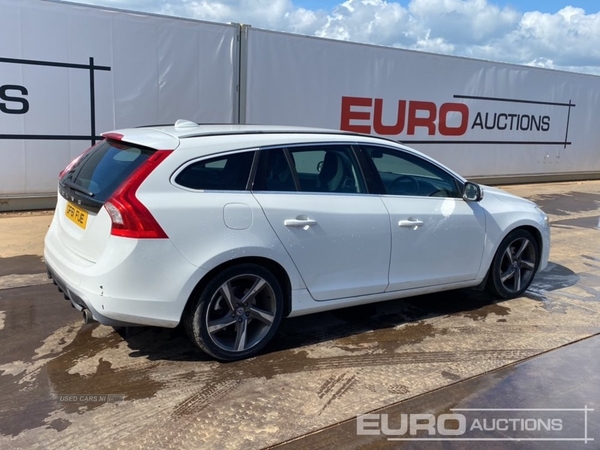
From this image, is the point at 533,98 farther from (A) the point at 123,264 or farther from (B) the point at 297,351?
(A) the point at 123,264

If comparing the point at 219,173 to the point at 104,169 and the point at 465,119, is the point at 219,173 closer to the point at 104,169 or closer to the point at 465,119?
the point at 104,169

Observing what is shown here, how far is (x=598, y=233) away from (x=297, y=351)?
22.2 feet

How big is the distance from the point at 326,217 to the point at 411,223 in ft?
2.67

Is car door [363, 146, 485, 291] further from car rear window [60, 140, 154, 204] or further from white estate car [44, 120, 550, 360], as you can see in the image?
car rear window [60, 140, 154, 204]

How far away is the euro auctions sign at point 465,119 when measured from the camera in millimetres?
11484

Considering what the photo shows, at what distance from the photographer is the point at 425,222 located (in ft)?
14.8

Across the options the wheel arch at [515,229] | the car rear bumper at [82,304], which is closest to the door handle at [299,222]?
the car rear bumper at [82,304]

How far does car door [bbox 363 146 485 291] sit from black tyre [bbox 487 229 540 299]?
1.06 ft

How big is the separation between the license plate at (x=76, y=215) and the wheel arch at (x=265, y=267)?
0.85 meters

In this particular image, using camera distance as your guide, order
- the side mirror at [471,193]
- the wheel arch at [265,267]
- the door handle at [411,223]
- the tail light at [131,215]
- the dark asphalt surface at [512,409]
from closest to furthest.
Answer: the dark asphalt surface at [512,409] < the tail light at [131,215] < the wheel arch at [265,267] < the door handle at [411,223] < the side mirror at [471,193]

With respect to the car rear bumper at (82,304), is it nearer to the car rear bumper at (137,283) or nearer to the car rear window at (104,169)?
the car rear bumper at (137,283)

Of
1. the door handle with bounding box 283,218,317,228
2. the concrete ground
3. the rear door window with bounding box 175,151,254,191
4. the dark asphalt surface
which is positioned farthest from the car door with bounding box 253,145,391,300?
the dark asphalt surface

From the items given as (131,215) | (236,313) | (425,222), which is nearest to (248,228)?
(236,313)

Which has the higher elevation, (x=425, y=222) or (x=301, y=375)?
(x=425, y=222)
